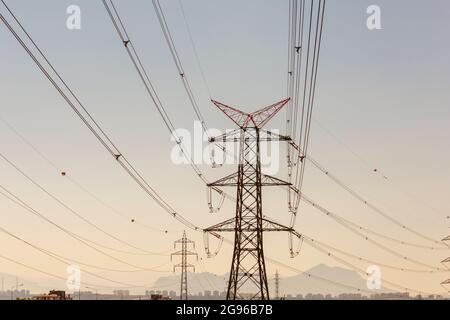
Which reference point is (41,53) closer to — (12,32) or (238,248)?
(12,32)

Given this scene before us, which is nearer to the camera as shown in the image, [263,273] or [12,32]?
[12,32]

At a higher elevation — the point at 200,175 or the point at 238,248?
the point at 200,175

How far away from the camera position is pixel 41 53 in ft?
76.4
